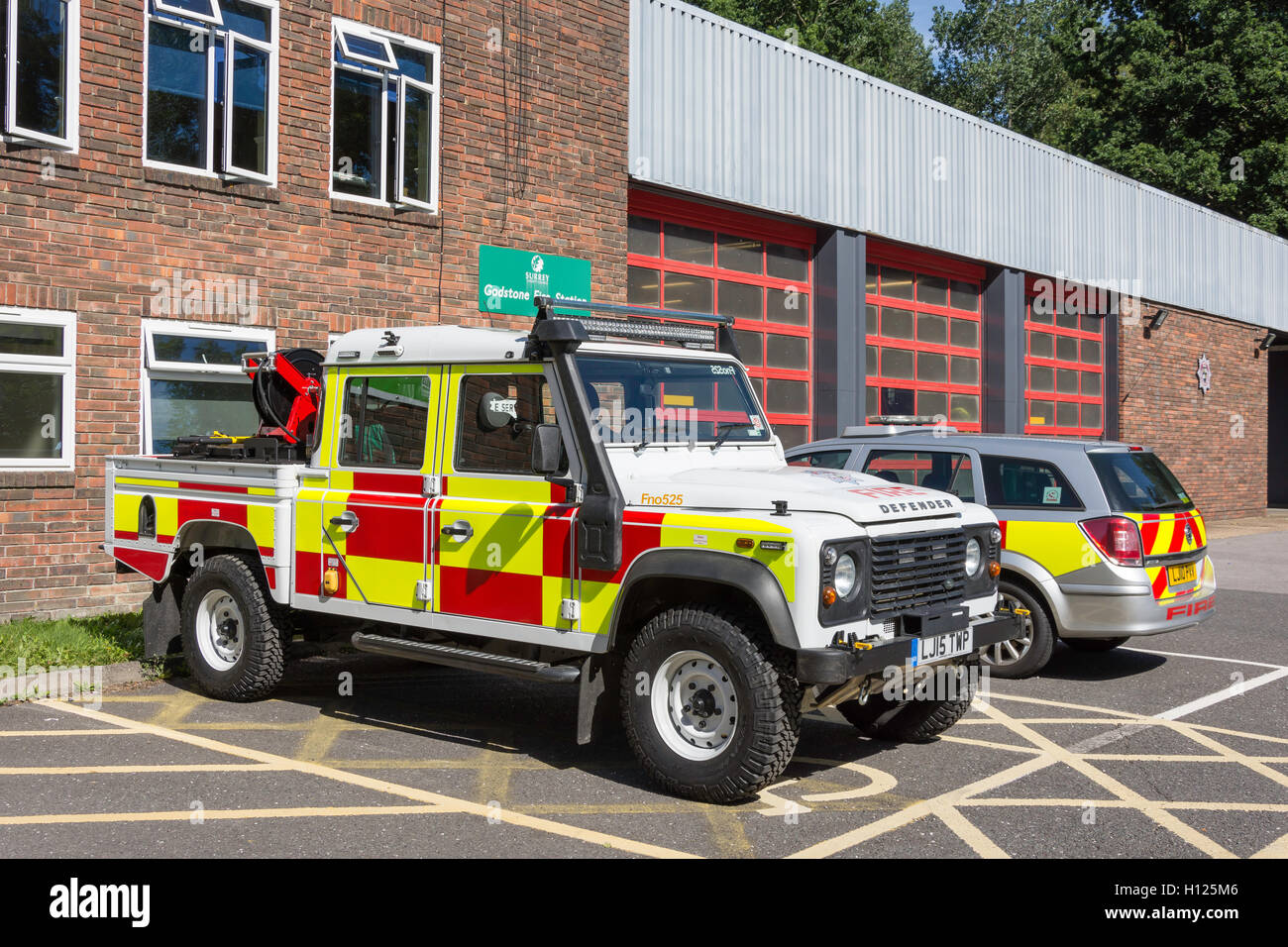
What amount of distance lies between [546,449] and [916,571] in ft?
6.15

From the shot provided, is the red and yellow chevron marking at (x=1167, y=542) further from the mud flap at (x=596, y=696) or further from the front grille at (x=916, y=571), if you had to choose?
the mud flap at (x=596, y=696)

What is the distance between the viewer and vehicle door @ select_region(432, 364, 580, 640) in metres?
6.34

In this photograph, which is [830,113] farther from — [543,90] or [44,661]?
[44,661]

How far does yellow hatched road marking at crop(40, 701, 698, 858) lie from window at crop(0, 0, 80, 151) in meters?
5.32

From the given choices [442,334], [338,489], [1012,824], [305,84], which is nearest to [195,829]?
[338,489]

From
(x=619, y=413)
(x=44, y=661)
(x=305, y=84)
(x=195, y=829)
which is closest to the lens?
(x=195, y=829)

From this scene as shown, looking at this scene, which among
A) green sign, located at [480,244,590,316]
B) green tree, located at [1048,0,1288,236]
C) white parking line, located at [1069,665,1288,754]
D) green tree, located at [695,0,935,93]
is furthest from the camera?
green tree, located at [695,0,935,93]

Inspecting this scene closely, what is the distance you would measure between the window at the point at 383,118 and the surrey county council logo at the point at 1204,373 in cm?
1985

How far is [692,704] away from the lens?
5.91 meters

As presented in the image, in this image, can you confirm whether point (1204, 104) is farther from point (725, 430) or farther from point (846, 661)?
point (846, 661)

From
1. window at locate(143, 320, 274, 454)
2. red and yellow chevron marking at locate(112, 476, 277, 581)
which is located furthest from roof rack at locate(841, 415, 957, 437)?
window at locate(143, 320, 274, 454)

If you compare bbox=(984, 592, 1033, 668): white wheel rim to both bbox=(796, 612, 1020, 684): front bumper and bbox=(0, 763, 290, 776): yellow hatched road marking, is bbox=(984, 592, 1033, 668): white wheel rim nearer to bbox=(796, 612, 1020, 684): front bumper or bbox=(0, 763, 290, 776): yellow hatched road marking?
bbox=(796, 612, 1020, 684): front bumper

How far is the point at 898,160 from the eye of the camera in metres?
19.0

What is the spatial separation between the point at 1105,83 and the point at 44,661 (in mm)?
37886
